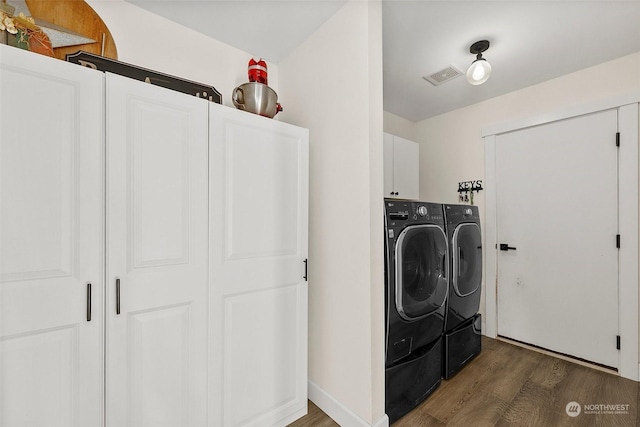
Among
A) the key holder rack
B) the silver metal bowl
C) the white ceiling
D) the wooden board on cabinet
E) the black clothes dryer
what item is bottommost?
the black clothes dryer

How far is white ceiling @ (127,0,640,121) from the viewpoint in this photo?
1.59 metres

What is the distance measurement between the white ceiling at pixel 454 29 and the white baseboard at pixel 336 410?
2294mm

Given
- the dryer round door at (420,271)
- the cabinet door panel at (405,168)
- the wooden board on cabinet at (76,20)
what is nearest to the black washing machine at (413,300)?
the dryer round door at (420,271)

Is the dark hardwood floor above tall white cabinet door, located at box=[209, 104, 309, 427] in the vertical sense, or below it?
below

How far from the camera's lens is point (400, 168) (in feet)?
9.21

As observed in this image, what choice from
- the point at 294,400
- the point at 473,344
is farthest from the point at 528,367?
the point at 294,400

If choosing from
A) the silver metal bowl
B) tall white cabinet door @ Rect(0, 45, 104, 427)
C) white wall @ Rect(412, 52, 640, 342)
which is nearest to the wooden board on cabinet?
tall white cabinet door @ Rect(0, 45, 104, 427)

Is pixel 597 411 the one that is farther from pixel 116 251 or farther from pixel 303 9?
pixel 303 9

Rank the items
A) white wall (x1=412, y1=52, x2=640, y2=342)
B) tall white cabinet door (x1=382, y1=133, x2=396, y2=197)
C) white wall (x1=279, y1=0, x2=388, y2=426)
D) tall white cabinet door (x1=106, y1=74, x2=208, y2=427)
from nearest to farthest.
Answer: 1. tall white cabinet door (x1=106, y1=74, x2=208, y2=427)
2. white wall (x1=279, y1=0, x2=388, y2=426)
3. white wall (x1=412, y1=52, x2=640, y2=342)
4. tall white cabinet door (x1=382, y1=133, x2=396, y2=197)

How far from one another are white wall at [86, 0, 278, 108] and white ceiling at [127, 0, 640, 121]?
0.06m

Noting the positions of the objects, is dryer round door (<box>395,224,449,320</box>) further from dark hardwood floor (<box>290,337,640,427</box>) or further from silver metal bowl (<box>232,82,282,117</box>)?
silver metal bowl (<box>232,82,282,117</box>)

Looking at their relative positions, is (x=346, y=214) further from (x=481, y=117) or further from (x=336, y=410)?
(x=481, y=117)

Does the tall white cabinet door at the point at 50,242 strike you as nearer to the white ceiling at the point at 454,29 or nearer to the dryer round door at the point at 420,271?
the white ceiling at the point at 454,29

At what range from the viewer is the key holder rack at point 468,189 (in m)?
2.87
